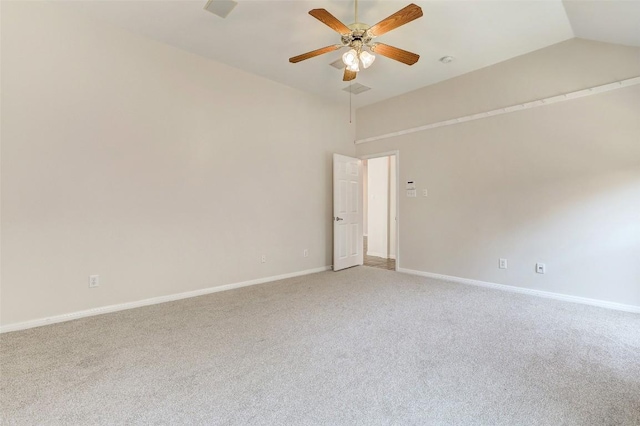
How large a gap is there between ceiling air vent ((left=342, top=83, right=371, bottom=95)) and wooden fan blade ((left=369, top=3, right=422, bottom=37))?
7.21 ft

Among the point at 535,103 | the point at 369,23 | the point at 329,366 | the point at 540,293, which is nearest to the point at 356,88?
the point at 369,23

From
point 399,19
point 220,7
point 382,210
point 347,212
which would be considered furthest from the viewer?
point 382,210

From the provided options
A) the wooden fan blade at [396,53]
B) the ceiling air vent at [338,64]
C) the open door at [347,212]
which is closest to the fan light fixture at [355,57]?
the wooden fan blade at [396,53]

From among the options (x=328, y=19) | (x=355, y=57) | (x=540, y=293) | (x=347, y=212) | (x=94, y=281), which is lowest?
(x=540, y=293)

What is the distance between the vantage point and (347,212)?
549 cm

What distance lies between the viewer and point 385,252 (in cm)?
671

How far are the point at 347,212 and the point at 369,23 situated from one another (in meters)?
3.16

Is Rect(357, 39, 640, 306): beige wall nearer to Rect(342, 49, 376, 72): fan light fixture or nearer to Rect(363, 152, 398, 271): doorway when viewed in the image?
Rect(363, 152, 398, 271): doorway

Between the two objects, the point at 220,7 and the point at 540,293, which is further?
the point at 540,293

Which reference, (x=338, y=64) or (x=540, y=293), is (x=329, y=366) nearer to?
(x=540, y=293)

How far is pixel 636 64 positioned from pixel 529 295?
287 centimetres

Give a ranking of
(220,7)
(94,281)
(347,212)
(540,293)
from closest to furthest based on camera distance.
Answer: (220,7), (94,281), (540,293), (347,212)

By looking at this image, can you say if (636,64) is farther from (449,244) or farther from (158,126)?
(158,126)

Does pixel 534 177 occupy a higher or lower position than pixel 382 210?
higher
